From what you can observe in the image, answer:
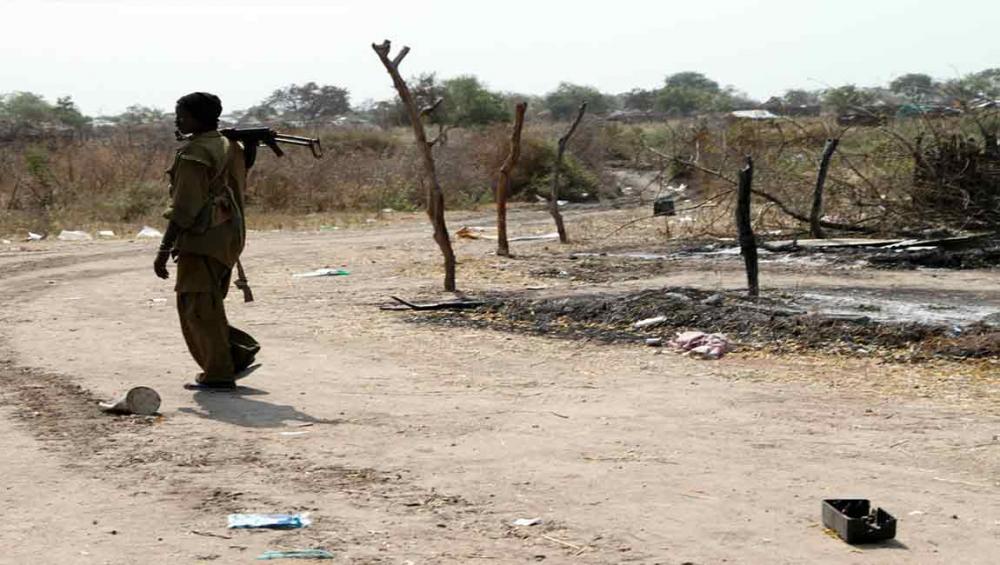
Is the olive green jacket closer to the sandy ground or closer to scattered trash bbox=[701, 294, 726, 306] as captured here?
the sandy ground

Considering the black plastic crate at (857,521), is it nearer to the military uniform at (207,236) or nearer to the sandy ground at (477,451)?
the sandy ground at (477,451)

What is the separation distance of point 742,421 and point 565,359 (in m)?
2.38

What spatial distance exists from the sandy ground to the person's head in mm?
1571

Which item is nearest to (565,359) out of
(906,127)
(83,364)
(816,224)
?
(83,364)

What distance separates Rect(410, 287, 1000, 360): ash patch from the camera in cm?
933

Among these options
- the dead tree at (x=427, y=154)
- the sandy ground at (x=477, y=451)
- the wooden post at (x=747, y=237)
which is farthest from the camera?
the dead tree at (x=427, y=154)

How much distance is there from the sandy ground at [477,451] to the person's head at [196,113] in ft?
5.16

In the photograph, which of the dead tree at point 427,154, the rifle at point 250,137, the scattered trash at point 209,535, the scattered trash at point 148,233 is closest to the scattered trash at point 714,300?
the dead tree at point 427,154

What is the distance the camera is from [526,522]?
16.9 feet

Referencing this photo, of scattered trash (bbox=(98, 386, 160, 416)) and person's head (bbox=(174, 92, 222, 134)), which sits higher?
person's head (bbox=(174, 92, 222, 134))

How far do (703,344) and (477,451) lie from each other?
11.4 ft

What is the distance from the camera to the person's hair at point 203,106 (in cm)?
755

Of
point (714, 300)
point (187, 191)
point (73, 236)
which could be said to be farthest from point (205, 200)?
point (73, 236)

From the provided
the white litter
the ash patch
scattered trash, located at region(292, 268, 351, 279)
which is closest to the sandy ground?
the ash patch
